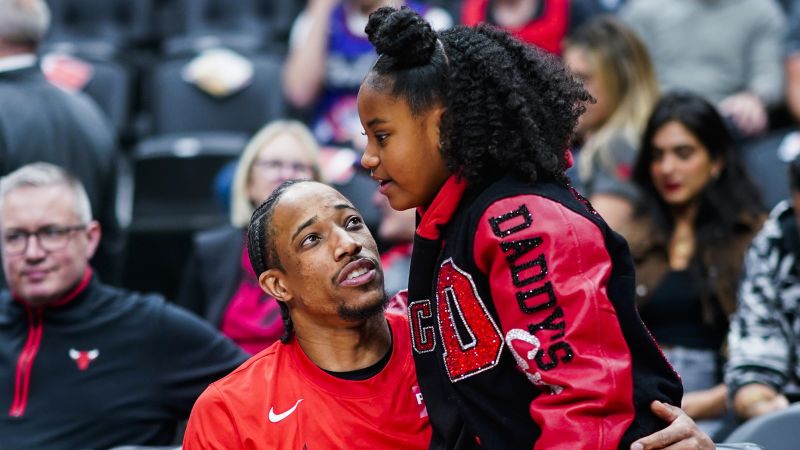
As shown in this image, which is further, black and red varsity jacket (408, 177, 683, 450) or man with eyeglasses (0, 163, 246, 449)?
man with eyeglasses (0, 163, 246, 449)

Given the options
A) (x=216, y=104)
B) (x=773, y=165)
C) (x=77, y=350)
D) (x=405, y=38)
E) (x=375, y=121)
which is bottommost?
(x=77, y=350)

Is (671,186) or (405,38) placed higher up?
(405,38)

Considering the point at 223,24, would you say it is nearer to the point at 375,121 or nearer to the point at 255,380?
the point at 255,380

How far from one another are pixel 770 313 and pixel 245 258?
1.72m

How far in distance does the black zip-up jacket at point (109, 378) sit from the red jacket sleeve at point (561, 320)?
134 cm

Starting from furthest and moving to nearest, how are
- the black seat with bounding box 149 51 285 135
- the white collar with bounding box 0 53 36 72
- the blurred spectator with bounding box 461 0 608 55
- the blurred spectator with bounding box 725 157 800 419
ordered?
1. the black seat with bounding box 149 51 285 135
2. the blurred spectator with bounding box 461 0 608 55
3. the white collar with bounding box 0 53 36 72
4. the blurred spectator with bounding box 725 157 800 419

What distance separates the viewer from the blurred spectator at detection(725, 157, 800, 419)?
338cm

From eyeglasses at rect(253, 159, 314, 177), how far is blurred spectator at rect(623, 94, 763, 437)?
1.15m

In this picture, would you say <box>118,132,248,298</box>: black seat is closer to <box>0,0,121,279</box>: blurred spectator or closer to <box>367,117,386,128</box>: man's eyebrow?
<box>0,0,121,279</box>: blurred spectator

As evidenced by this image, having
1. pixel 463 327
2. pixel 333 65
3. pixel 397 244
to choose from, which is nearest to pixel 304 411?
pixel 463 327

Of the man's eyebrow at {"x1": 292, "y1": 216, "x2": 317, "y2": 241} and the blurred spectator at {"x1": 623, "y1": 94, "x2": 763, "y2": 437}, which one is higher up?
the man's eyebrow at {"x1": 292, "y1": 216, "x2": 317, "y2": 241}

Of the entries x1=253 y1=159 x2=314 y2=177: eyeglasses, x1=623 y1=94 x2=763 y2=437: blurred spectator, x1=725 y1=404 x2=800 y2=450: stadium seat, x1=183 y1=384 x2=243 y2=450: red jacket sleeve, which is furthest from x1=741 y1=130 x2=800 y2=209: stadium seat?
x1=183 y1=384 x2=243 y2=450: red jacket sleeve

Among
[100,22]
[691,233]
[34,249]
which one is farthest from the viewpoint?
[100,22]

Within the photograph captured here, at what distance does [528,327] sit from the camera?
1.92 metres
